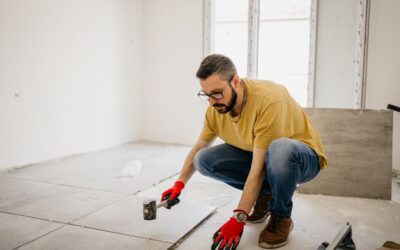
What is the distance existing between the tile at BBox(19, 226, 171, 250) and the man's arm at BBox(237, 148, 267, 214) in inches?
17.0

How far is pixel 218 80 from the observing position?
1.65 meters

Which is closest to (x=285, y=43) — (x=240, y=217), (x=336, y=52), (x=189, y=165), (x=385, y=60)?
(x=336, y=52)

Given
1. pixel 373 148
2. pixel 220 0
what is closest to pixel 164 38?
pixel 220 0

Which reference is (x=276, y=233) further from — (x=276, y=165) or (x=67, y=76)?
(x=67, y=76)

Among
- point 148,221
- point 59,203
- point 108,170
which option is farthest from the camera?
point 108,170

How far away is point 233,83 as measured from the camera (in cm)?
170

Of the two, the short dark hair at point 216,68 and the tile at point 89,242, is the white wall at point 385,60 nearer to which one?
the short dark hair at point 216,68

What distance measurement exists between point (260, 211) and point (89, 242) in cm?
91

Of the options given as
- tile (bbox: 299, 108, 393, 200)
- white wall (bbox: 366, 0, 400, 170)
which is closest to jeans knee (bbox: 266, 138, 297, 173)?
tile (bbox: 299, 108, 393, 200)

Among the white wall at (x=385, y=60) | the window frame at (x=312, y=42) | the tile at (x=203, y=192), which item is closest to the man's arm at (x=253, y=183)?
the tile at (x=203, y=192)

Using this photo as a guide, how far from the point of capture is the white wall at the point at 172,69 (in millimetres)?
4754

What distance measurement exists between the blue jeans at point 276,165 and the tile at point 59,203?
2.57 feet

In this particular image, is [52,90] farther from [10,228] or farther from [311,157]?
[311,157]

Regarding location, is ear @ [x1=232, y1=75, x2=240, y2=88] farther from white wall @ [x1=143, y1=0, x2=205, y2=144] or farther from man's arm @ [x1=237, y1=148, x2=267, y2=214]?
white wall @ [x1=143, y1=0, x2=205, y2=144]
